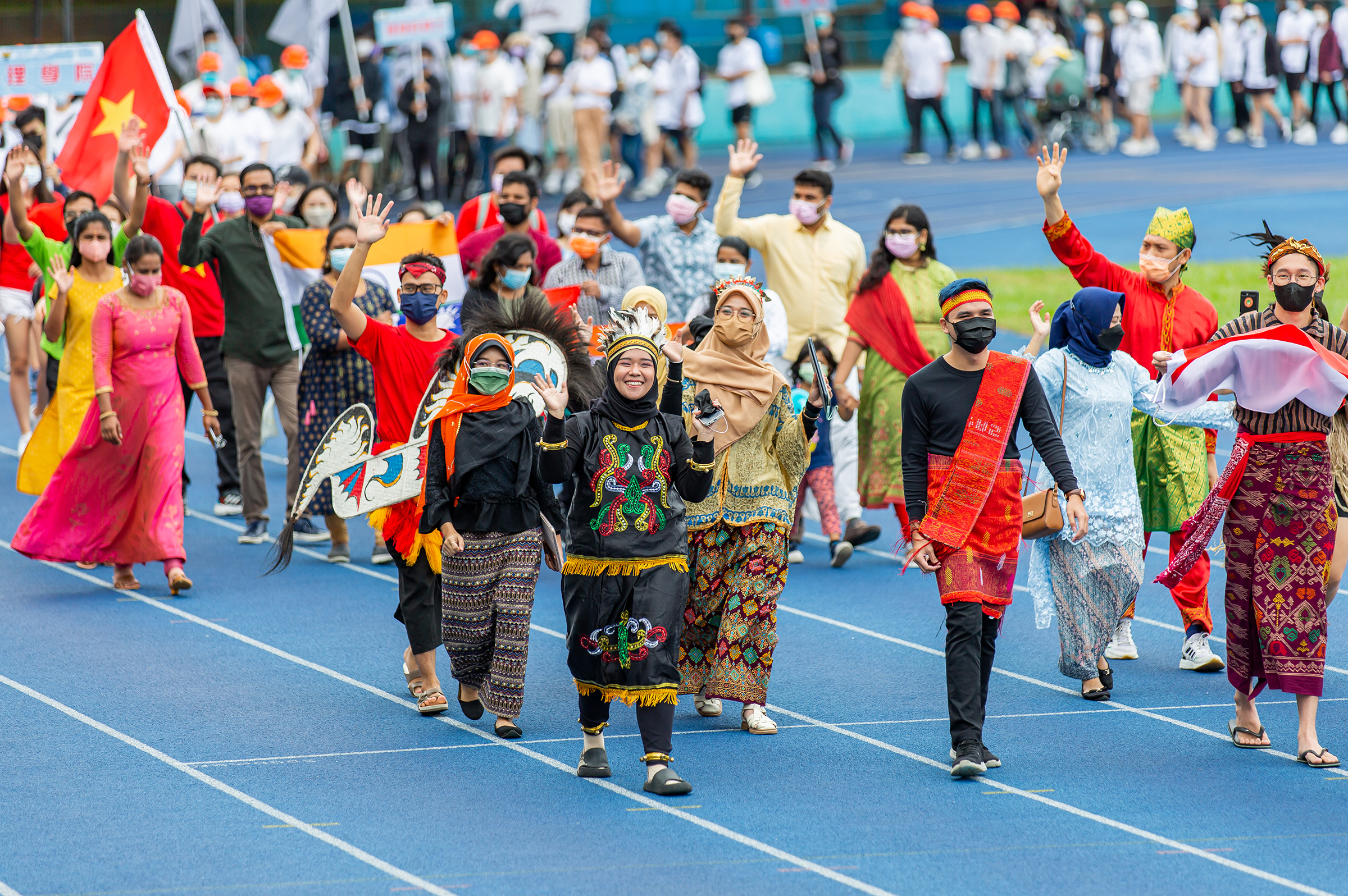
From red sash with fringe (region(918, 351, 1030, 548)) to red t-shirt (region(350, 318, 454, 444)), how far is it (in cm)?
231

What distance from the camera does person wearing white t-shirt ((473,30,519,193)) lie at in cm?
2408

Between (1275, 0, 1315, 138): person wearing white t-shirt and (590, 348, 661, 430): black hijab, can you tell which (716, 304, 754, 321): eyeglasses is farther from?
(1275, 0, 1315, 138): person wearing white t-shirt

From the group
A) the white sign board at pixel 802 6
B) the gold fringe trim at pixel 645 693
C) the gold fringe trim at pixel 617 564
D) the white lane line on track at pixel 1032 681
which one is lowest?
the white lane line on track at pixel 1032 681

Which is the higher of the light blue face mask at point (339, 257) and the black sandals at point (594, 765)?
the light blue face mask at point (339, 257)

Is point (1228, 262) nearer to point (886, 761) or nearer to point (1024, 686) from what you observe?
A: point (1024, 686)

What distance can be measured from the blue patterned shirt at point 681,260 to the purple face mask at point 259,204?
2346 millimetres

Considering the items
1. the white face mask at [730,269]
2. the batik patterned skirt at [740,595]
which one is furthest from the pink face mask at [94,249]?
the batik patterned skirt at [740,595]

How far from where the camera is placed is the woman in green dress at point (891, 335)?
957cm

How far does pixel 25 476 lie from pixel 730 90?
18.0m

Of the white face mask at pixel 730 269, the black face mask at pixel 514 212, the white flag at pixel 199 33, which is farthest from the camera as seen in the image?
the white flag at pixel 199 33

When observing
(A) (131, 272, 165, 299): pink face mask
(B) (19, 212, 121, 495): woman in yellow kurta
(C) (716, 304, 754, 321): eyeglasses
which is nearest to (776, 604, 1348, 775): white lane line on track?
(C) (716, 304, 754, 321): eyeglasses

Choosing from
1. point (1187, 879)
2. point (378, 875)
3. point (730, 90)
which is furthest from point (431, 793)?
point (730, 90)

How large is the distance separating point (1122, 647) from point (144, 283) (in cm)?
531

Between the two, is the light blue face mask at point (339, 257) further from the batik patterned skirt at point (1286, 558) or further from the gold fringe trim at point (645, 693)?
the batik patterned skirt at point (1286, 558)
